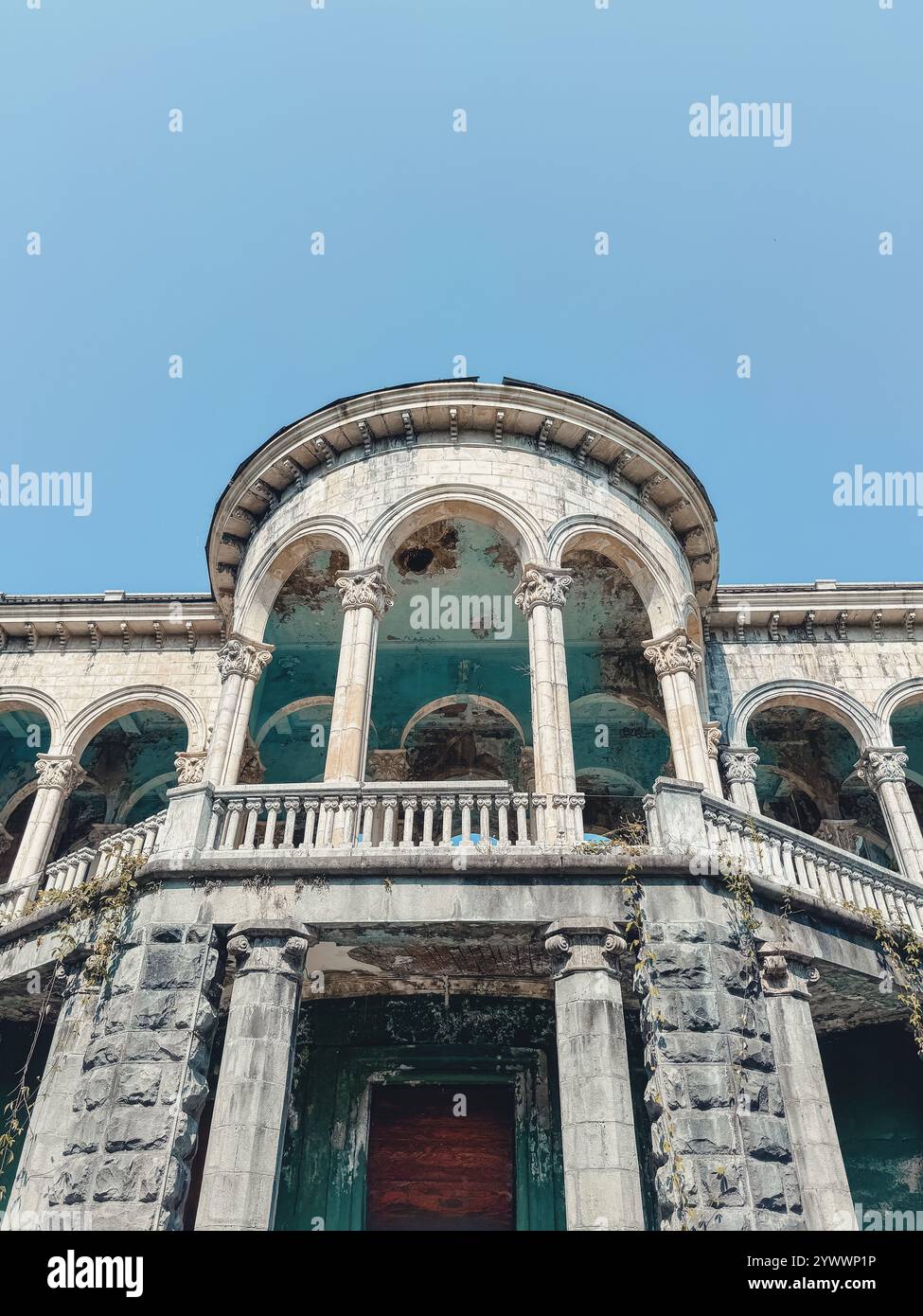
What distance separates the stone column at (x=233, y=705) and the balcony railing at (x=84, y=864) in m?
0.97

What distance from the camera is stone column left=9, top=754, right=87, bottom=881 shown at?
13984 mm

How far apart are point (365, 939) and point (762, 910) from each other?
3956 millimetres

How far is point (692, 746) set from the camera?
11453 mm

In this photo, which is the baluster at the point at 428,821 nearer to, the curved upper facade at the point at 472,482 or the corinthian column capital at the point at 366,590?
the corinthian column capital at the point at 366,590

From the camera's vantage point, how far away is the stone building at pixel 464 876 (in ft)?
25.0

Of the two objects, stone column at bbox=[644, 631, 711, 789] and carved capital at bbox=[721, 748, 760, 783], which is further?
carved capital at bbox=[721, 748, 760, 783]

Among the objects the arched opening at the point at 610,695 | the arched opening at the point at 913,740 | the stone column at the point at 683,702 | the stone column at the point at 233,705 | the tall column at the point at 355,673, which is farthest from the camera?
the arched opening at the point at 913,740

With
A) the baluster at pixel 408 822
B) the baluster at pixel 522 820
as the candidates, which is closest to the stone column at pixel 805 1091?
the baluster at pixel 522 820

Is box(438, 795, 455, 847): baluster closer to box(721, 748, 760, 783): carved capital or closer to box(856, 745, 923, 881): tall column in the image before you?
box(721, 748, 760, 783): carved capital

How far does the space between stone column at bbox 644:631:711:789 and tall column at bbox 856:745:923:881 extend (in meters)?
4.02

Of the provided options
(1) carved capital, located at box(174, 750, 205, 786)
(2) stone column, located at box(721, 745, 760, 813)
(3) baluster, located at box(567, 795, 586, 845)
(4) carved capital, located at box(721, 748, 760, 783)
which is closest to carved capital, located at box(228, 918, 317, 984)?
(3) baluster, located at box(567, 795, 586, 845)

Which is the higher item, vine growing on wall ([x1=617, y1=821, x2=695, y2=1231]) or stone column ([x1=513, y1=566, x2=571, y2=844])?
stone column ([x1=513, y1=566, x2=571, y2=844])
